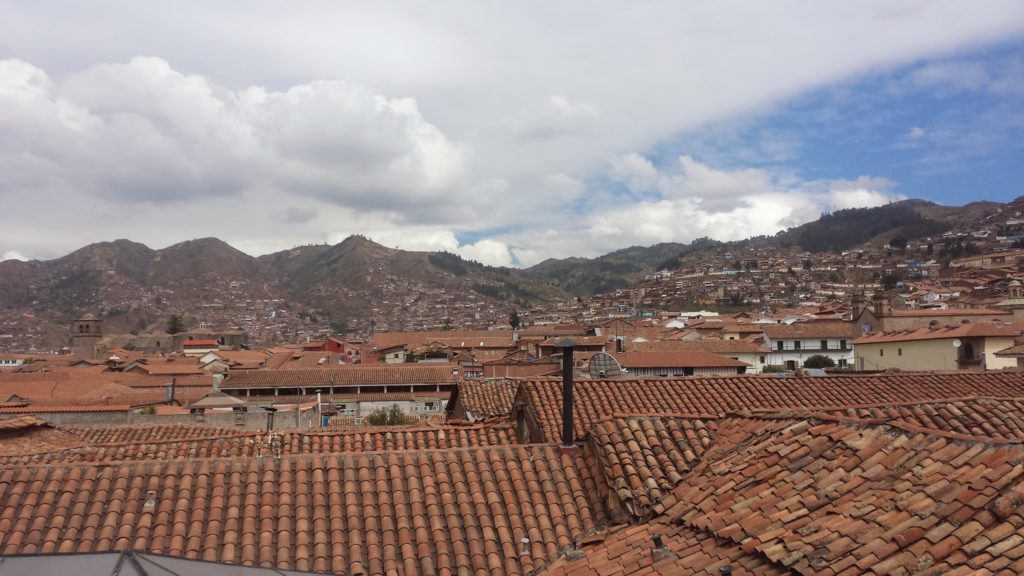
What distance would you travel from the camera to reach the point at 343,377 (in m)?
46.2

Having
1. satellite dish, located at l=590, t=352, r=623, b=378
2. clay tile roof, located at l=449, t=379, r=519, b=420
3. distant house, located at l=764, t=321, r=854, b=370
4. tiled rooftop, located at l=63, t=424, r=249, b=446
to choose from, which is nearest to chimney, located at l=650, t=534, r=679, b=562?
clay tile roof, located at l=449, t=379, r=519, b=420

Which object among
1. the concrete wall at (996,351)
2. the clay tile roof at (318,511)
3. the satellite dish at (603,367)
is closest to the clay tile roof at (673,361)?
the concrete wall at (996,351)

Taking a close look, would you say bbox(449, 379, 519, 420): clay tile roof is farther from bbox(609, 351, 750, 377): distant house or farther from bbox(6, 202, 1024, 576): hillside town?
bbox(609, 351, 750, 377): distant house

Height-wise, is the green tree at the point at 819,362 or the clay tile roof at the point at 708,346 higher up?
the clay tile roof at the point at 708,346

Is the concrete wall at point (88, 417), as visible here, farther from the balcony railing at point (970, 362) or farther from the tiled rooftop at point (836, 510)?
the balcony railing at point (970, 362)

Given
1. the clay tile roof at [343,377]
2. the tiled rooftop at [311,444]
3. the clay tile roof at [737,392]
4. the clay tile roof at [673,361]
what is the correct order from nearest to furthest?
the clay tile roof at [737,392] → the tiled rooftop at [311,444] → the clay tile roof at [673,361] → the clay tile roof at [343,377]

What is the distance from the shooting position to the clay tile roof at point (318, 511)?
6367 mm

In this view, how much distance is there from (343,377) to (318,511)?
4066 centimetres

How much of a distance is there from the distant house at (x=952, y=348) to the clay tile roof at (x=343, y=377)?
29215mm

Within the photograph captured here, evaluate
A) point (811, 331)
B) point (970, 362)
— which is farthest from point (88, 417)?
point (811, 331)

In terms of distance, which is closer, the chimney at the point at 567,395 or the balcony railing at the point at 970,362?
the chimney at the point at 567,395

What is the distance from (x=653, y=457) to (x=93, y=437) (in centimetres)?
1718

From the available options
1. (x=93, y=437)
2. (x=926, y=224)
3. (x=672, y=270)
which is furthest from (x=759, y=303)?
(x=93, y=437)

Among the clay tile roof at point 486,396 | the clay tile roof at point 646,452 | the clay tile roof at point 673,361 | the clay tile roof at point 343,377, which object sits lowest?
the clay tile roof at point 343,377
